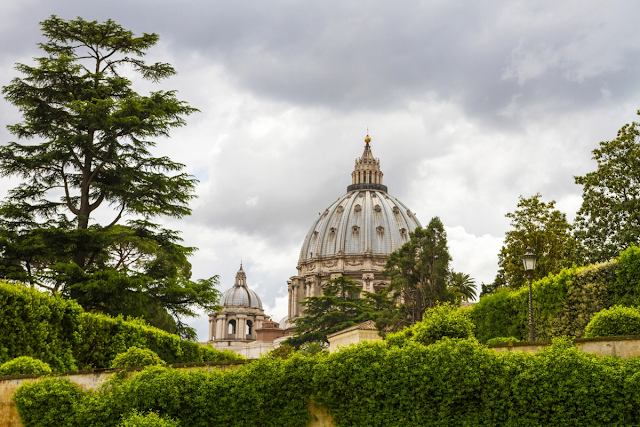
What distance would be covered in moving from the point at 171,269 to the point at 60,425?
39.4 feet

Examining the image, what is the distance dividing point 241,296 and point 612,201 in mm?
103178

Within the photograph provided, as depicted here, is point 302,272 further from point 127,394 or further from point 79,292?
point 127,394

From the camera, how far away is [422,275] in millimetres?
42281

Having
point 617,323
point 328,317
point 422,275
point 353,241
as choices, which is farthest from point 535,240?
point 353,241

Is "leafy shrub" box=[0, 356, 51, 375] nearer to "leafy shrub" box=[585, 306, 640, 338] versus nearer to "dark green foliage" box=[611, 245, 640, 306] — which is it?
"leafy shrub" box=[585, 306, 640, 338]

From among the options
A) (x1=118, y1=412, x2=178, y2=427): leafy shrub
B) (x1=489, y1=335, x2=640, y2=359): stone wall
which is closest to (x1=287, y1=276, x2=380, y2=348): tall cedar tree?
(x1=489, y1=335, x2=640, y2=359): stone wall

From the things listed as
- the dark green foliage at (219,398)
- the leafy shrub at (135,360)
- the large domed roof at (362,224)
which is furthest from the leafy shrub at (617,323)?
the large domed roof at (362,224)

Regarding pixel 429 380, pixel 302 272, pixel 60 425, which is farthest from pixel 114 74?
pixel 302 272

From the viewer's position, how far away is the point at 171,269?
27.0 meters

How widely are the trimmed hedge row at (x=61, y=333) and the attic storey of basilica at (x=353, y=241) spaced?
87568 mm

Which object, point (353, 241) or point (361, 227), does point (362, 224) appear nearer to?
point (361, 227)

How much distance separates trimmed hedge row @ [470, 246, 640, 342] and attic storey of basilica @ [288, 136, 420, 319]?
8322cm

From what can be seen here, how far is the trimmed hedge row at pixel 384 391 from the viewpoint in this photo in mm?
12930

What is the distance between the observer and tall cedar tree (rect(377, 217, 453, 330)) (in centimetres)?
4097
